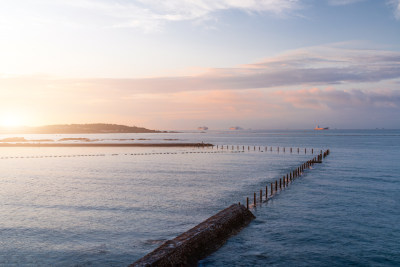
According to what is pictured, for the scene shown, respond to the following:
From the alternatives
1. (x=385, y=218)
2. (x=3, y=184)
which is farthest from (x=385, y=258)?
(x=3, y=184)

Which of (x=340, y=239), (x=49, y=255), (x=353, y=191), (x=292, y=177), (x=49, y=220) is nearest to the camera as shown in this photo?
(x=49, y=255)

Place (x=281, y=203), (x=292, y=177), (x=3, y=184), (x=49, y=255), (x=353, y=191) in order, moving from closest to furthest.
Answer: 1. (x=49, y=255)
2. (x=281, y=203)
3. (x=353, y=191)
4. (x=3, y=184)
5. (x=292, y=177)

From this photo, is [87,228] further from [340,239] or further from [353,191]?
[353,191]

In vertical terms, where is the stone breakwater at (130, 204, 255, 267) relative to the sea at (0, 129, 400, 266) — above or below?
above

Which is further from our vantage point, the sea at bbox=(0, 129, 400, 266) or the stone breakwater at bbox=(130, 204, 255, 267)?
the sea at bbox=(0, 129, 400, 266)

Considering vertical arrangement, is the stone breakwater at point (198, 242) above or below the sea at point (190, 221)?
above

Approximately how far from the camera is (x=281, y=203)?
99.6 ft

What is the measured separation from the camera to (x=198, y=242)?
17156 mm

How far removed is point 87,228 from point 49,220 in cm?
394

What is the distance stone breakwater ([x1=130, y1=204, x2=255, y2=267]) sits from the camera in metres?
14.4

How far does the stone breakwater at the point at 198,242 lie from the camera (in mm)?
14430

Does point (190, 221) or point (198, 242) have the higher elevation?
point (198, 242)

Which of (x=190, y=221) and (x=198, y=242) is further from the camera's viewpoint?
(x=190, y=221)

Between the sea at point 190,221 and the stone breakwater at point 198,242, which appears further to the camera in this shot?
the sea at point 190,221
